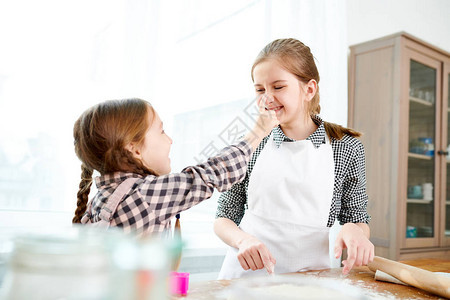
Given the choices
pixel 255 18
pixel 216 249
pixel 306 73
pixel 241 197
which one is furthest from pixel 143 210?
pixel 255 18

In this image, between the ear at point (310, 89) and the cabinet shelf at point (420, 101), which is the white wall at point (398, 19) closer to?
the cabinet shelf at point (420, 101)

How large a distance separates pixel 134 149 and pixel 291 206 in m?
0.50

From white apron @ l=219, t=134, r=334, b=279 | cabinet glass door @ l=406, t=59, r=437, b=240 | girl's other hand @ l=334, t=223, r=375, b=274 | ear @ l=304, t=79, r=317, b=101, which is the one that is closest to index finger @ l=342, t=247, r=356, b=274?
girl's other hand @ l=334, t=223, r=375, b=274

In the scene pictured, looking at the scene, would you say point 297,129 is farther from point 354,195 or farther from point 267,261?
point 267,261

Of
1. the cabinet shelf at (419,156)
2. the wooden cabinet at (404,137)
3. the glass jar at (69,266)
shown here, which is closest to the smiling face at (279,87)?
the glass jar at (69,266)

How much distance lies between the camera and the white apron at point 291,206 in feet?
3.69

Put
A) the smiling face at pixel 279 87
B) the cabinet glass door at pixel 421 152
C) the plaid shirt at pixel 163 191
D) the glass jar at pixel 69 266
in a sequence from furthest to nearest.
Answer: the cabinet glass door at pixel 421 152 → the smiling face at pixel 279 87 → the plaid shirt at pixel 163 191 → the glass jar at pixel 69 266

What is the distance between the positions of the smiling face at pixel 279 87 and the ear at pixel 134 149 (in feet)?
1.58

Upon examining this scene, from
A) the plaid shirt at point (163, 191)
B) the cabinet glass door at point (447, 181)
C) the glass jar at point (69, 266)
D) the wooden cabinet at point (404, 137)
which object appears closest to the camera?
the glass jar at point (69, 266)

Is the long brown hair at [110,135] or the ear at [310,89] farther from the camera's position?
the ear at [310,89]

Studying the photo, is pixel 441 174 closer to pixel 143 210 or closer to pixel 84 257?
pixel 143 210

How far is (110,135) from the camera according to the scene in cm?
92

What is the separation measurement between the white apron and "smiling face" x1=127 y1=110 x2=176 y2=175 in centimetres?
33

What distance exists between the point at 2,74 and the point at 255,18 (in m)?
1.40
